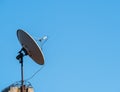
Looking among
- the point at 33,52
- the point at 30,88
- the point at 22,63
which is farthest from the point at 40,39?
the point at 30,88

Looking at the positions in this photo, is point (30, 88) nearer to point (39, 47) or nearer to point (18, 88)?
point (18, 88)

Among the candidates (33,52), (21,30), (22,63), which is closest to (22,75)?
(22,63)

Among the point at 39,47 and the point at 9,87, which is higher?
the point at 39,47

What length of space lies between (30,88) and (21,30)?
2.06 metres

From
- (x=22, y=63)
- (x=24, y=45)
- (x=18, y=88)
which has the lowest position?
(x=18, y=88)

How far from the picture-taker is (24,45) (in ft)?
30.2

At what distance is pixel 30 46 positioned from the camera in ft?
29.7

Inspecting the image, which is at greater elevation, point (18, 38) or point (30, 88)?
point (18, 38)

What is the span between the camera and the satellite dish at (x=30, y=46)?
884 cm

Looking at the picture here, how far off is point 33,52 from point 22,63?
663 mm

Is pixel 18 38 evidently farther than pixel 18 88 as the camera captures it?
Yes

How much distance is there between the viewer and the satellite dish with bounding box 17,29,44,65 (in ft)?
29.0

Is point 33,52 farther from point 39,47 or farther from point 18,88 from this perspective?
point 18,88

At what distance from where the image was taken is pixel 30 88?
898cm
